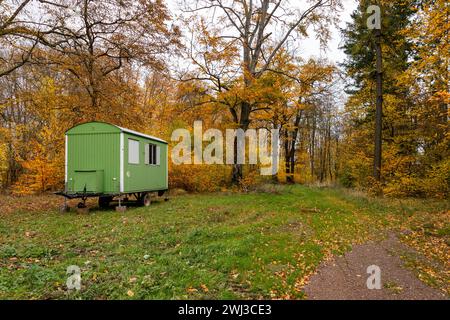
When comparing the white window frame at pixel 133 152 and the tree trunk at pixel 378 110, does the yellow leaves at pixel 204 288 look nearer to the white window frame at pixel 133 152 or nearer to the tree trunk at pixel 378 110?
the white window frame at pixel 133 152

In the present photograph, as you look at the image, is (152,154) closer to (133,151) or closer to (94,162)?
(133,151)

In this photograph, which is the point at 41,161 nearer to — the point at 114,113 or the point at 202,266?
the point at 114,113

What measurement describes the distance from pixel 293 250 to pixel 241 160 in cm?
1153

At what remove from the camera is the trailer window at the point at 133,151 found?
35.0 ft

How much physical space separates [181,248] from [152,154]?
7822 mm

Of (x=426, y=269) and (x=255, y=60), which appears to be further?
(x=255, y=60)

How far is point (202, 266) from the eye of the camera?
15.0 ft

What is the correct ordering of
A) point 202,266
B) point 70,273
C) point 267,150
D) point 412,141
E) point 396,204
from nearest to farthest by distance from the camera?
point 70,273 → point 202,266 → point 396,204 → point 412,141 → point 267,150

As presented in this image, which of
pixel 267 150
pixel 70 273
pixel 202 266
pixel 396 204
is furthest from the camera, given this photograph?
pixel 267 150

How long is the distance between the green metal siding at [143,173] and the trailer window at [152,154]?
162mm

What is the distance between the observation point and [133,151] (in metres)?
11.0

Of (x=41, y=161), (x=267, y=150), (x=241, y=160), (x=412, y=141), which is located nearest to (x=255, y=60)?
(x=241, y=160)

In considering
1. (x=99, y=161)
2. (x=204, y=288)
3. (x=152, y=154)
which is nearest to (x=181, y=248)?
(x=204, y=288)

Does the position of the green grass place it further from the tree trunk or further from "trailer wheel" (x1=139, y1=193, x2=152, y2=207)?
the tree trunk
